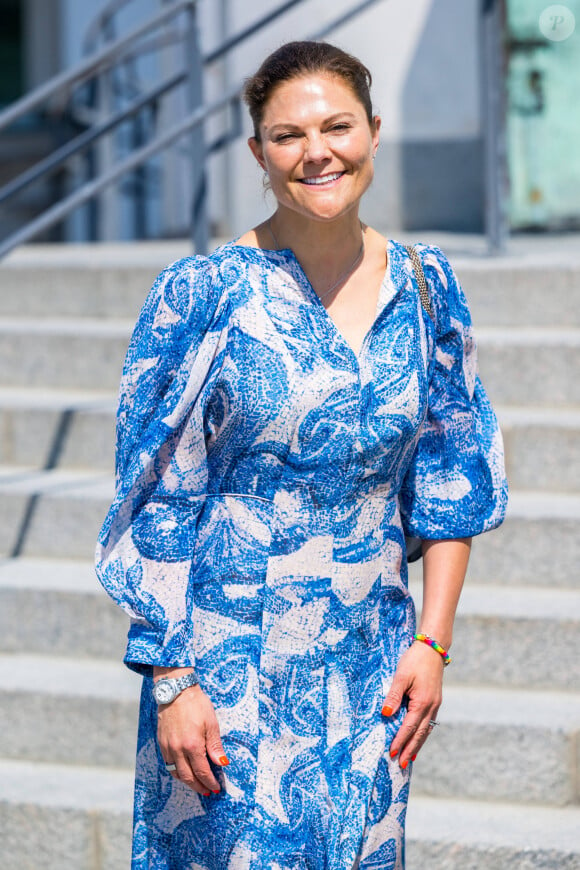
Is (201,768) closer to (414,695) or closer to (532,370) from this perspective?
(414,695)

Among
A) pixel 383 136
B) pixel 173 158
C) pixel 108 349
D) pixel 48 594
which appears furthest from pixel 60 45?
pixel 48 594

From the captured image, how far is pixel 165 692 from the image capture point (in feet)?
5.72

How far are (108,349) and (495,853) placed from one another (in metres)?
2.29

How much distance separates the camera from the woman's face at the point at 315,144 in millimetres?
1766

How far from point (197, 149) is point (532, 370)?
139 cm

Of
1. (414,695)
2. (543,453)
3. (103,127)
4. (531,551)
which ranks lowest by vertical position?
(531,551)

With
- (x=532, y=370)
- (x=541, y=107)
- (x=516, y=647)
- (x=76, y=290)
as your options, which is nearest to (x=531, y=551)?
(x=516, y=647)

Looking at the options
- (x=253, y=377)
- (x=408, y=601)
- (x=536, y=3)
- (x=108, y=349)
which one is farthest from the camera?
(x=536, y=3)

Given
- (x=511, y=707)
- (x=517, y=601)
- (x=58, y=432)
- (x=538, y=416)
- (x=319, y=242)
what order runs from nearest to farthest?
(x=319, y=242), (x=511, y=707), (x=517, y=601), (x=538, y=416), (x=58, y=432)

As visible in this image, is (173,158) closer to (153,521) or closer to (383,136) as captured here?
(383,136)

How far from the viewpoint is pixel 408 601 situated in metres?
1.93

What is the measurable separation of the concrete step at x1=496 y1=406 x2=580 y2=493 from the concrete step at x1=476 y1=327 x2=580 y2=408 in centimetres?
21

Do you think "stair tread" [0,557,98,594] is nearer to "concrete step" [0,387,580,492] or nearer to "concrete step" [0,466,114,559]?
"concrete step" [0,466,114,559]

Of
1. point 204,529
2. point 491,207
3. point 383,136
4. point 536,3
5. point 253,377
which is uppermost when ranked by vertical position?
point 536,3
